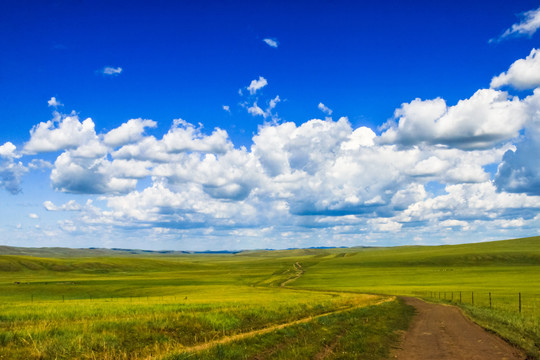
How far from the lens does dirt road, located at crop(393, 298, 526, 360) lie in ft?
52.6

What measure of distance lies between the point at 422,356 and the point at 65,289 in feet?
296

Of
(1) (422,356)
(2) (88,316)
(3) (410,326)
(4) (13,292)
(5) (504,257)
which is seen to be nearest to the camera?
(1) (422,356)

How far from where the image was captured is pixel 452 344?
737 inches

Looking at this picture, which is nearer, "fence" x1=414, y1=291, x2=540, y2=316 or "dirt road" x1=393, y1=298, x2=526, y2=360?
"dirt road" x1=393, y1=298, x2=526, y2=360

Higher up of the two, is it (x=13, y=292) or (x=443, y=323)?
(x=443, y=323)

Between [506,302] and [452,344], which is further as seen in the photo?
[506,302]

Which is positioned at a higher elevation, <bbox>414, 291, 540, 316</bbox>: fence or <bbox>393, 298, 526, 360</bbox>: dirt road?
<bbox>393, 298, 526, 360</bbox>: dirt road

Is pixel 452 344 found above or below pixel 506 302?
above

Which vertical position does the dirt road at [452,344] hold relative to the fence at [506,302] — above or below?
above

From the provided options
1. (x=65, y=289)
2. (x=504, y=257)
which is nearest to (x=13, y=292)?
(x=65, y=289)

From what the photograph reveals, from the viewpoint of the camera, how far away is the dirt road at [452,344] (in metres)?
16.0

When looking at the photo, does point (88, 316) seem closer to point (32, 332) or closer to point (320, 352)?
point (32, 332)

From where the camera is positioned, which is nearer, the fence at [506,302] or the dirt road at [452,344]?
the dirt road at [452,344]

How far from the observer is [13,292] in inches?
3221
